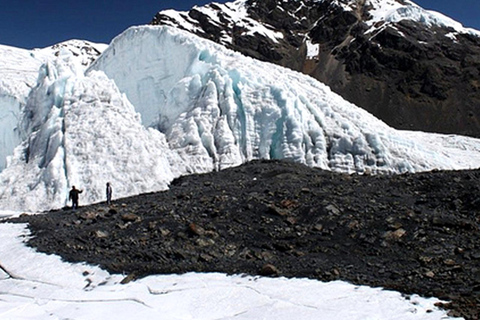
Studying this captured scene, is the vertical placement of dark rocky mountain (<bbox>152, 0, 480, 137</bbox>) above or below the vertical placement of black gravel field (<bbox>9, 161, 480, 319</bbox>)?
above

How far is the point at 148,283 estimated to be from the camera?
8.23 meters

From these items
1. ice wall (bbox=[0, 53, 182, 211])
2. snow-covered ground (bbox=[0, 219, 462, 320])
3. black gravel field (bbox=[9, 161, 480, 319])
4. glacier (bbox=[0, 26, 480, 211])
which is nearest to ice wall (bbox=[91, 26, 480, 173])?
glacier (bbox=[0, 26, 480, 211])

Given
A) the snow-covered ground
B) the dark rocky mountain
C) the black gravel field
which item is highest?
the dark rocky mountain

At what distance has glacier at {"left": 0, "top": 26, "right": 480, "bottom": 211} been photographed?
20.0 m

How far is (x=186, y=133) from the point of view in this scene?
909 inches

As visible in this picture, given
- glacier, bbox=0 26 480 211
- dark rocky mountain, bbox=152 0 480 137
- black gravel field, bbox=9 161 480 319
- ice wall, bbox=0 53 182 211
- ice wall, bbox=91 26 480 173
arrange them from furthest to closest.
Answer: dark rocky mountain, bbox=152 0 480 137, ice wall, bbox=91 26 480 173, glacier, bbox=0 26 480 211, ice wall, bbox=0 53 182 211, black gravel field, bbox=9 161 480 319

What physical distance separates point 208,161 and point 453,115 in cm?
7730

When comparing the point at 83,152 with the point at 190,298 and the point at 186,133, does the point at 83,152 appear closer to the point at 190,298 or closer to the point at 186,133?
the point at 186,133

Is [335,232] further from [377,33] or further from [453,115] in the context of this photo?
[377,33]

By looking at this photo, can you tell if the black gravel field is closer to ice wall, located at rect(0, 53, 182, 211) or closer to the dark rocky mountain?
ice wall, located at rect(0, 53, 182, 211)

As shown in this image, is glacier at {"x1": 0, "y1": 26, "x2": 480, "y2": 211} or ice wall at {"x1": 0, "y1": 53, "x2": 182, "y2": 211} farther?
glacier at {"x1": 0, "y1": 26, "x2": 480, "y2": 211}

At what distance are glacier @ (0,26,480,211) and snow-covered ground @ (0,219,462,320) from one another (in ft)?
35.5

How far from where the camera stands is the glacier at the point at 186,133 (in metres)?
20.0

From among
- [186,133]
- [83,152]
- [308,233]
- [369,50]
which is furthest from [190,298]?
[369,50]
